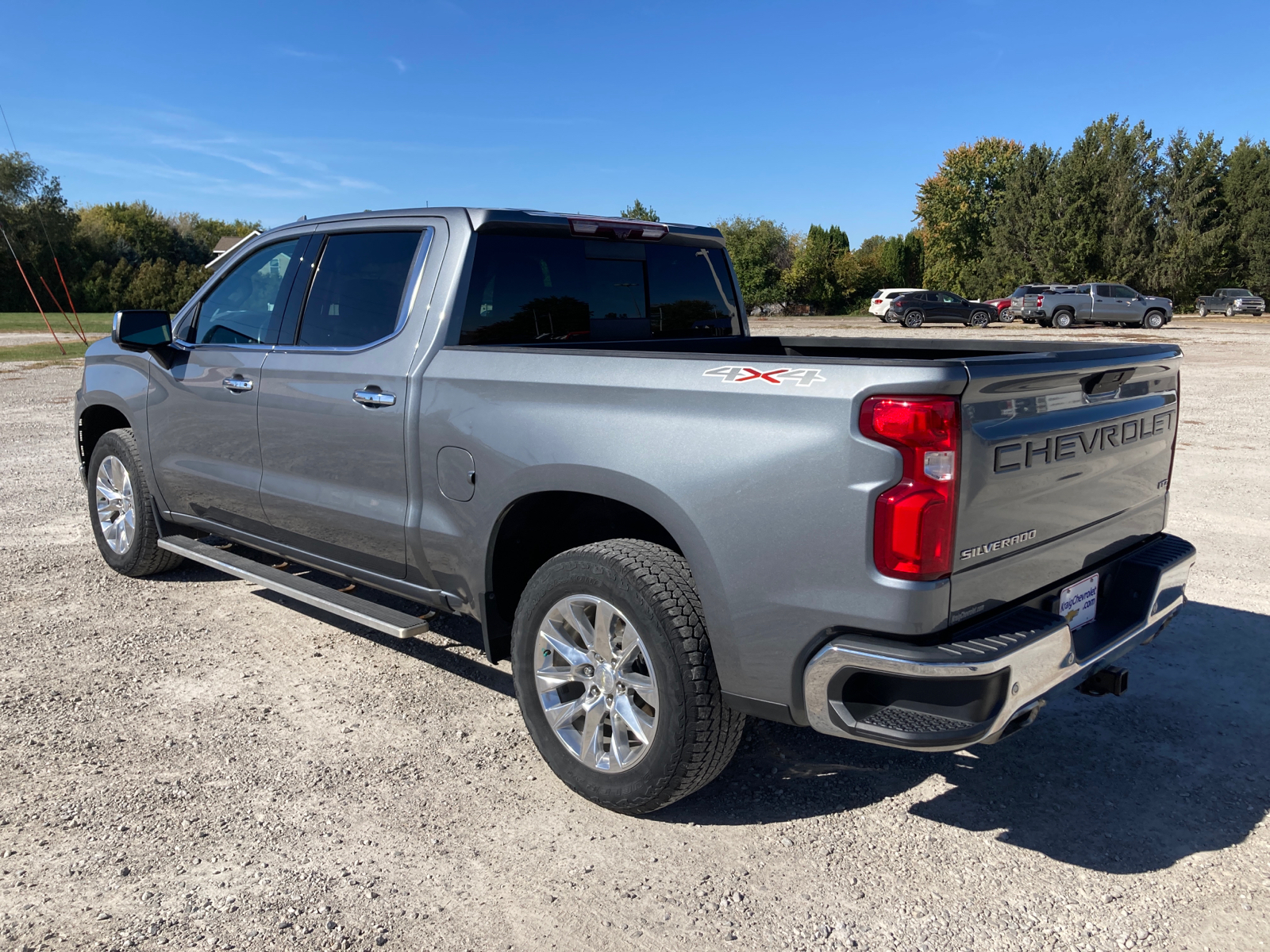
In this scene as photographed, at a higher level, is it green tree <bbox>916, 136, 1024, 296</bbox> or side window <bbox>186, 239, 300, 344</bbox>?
green tree <bbox>916, 136, 1024, 296</bbox>

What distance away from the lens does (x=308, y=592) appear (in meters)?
4.22

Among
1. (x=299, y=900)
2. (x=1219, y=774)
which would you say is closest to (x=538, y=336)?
(x=299, y=900)

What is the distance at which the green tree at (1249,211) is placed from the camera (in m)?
53.6

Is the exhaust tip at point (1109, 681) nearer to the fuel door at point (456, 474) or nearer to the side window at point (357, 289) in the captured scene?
the fuel door at point (456, 474)

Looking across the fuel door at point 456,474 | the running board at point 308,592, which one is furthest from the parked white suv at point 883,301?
the fuel door at point 456,474

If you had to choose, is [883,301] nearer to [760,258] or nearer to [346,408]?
[760,258]

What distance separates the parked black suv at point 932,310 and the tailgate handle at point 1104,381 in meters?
38.3

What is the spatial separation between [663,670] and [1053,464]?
133 cm

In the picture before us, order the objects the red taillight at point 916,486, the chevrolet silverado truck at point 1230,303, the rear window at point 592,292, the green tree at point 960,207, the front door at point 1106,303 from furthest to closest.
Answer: the green tree at point 960,207
the chevrolet silverado truck at point 1230,303
the front door at point 1106,303
the rear window at point 592,292
the red taillight at point 916,486

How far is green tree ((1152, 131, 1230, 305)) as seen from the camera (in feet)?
174

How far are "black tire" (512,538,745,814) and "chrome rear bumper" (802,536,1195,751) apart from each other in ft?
1.23

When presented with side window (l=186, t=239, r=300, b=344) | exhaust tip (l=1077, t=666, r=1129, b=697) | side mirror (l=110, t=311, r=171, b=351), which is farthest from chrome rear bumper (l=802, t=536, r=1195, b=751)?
side mirror (l=110, t=311, r=171, b=351)

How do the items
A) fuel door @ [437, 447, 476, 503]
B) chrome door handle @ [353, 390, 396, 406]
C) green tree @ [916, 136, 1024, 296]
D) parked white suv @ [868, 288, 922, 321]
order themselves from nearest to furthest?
fuel door @ [437, 447, 476, 503], chrome door handle @ [353, 390, 396, 406], parked white suv @ [868, 288, 922, 321], green tree @ [916, 136, 1024, 296]

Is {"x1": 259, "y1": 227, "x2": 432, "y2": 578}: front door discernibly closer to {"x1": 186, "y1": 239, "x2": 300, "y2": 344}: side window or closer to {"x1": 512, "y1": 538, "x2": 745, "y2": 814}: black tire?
{"x1": 186, "y1": 239, "x2": 300, "y2": 344}: side window
